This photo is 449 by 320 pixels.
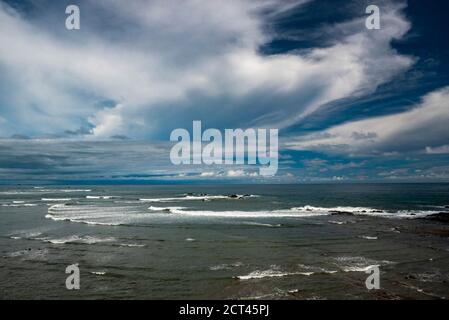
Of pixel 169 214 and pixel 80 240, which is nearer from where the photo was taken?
pixel 80 240

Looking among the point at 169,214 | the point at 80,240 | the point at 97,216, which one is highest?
the point at 80,240

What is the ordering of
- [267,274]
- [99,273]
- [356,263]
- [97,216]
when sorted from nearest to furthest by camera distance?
[267,274] → [99,273] → [356,263] → [97,216]

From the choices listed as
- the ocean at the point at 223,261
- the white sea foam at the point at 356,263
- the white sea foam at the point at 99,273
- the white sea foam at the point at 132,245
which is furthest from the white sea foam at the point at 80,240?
the white sea foam at the point at 356,263

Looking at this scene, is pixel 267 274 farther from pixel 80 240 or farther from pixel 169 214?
pixel 169 214

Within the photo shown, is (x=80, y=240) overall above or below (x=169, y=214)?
above

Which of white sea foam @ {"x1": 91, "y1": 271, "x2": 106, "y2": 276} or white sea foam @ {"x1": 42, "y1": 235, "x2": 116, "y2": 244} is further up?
white sea foam @ {"x1": 42, "y1": 235, "x2": 116, "y2": 244}

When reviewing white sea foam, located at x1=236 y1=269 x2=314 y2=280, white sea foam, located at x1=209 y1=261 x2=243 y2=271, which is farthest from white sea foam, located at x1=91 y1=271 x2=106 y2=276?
white sea foam, located at x1=236 y1=269 x2=314 y2=280

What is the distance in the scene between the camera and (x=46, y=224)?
116ft

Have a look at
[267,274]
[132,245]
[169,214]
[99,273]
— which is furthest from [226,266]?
[169,214]

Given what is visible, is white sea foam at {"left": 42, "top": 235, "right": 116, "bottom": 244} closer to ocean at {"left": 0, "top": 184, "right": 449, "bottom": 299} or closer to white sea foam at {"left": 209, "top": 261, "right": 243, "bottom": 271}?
ocean at {"left": 0, "top": 184, "right": 449, "bottom": 299}

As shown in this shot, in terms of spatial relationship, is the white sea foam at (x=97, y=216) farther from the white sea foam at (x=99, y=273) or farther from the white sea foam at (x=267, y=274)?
the white sea foam at (x=267, y=274)

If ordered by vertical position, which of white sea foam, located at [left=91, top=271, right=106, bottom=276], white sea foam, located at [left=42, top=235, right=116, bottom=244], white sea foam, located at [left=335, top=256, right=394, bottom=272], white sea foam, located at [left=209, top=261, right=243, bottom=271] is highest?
white sea foam, located at [left=42, top=235, right=116, bottom=244]
